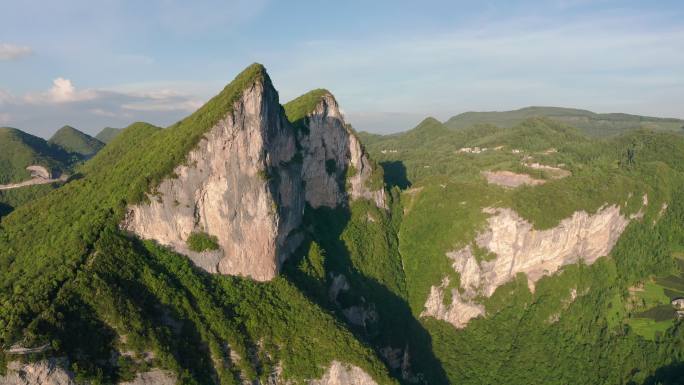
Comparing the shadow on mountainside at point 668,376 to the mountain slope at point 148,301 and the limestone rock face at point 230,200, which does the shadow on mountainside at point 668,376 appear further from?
the limestone rock face at point 230,200

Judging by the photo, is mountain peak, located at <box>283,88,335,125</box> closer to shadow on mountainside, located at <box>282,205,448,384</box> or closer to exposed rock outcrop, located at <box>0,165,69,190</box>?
shadow on mountainside, located at <box>282,205,448,384</box>

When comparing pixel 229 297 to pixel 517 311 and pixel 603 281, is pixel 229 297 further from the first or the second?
pixel 603 281

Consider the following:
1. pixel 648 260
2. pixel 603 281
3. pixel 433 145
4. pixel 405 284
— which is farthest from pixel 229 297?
pixel 433 145

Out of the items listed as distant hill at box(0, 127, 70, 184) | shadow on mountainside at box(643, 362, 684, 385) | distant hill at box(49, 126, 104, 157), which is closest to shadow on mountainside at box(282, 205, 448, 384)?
shadow on mountainside at box(643, 362, 684, 385)

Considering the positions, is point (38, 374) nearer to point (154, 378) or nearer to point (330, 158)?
point (154, 378)

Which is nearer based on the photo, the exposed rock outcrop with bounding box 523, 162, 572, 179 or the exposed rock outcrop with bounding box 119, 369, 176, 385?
the exposed rock outcrop with bounding box 119, 369, 176, 385

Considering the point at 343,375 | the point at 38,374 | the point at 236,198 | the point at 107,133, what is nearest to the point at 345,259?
the point at 343,375
